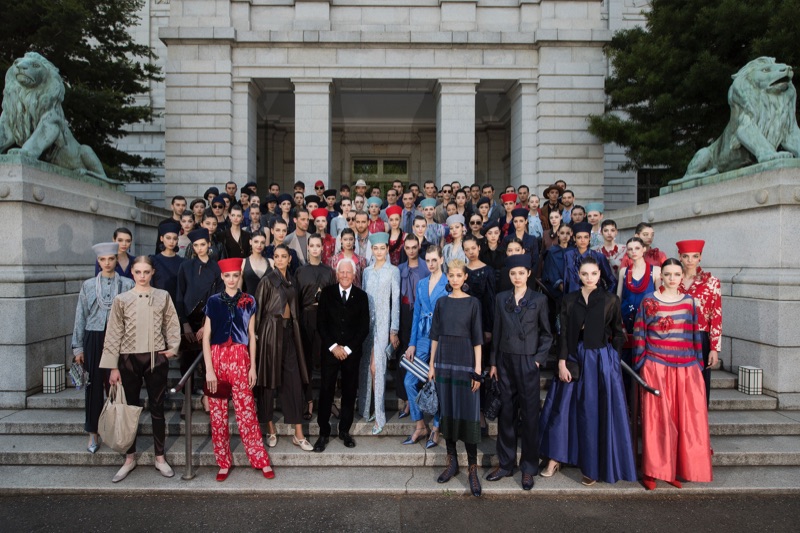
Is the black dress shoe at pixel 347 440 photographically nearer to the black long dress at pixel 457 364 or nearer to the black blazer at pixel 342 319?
the black blazer at pixel 342 319

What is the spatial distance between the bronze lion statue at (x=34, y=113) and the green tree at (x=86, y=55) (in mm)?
6828

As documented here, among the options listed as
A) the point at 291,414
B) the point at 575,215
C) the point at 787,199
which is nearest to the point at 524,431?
the point at 291,414

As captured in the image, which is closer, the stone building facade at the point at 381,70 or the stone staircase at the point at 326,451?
the stone staircase at the point at 326,451

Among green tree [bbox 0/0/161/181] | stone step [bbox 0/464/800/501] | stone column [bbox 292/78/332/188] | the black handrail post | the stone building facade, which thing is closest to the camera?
stone step [bbox 0/464/800/501]

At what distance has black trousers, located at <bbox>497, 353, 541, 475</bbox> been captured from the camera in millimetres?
4441

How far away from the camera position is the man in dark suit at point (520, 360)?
444 centimetres

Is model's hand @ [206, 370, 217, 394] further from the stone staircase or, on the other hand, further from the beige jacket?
the stone staircase

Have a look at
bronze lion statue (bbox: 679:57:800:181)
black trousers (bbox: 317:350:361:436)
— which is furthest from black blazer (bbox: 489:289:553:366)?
bronze lion statue (bbox: 679:57:800:181)

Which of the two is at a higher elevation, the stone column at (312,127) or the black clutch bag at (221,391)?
the stone column at (312,127)

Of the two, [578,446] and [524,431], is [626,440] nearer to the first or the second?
[578,446]

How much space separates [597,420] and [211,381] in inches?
140

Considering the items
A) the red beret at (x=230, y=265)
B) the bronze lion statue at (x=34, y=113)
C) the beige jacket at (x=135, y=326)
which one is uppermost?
the bronze lion statue at (x=34, y=113)

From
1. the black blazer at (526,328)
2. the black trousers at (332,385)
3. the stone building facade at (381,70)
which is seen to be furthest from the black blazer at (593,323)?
the stone building facade at (381,70)

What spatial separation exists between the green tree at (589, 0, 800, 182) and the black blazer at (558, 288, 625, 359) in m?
9.49
